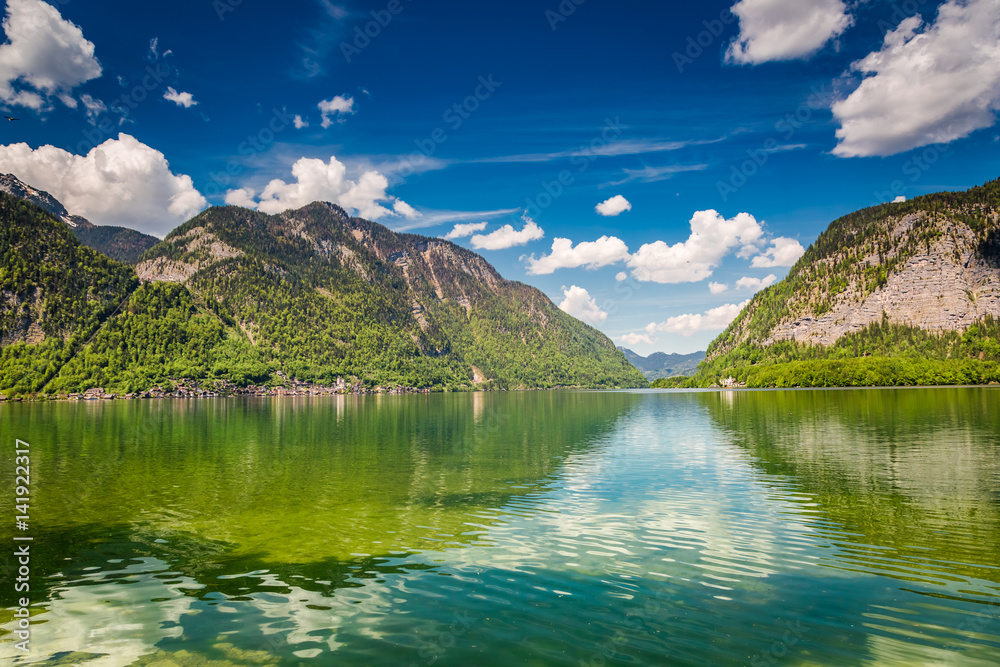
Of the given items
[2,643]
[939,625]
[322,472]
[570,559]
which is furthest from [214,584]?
[322,472]

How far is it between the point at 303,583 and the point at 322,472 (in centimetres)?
2290

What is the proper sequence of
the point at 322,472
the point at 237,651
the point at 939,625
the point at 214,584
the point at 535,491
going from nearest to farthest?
1. the point at 237,651
2. the point at 939,625
3. the point at 214,584
4. the point at 535,491
5. the point at 322,472

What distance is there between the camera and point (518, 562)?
1772cm

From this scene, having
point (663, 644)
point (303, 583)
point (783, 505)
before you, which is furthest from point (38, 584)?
point (783, 505)

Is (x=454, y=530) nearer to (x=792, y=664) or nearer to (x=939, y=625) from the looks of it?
(x=792, y=664)

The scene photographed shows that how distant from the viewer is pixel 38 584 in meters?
16.0

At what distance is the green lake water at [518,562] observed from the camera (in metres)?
11.8

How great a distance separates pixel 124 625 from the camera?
43.0ft

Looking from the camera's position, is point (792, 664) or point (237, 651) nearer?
point (792, 664)

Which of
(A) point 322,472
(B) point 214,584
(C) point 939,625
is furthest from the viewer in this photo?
(A) point 322,472

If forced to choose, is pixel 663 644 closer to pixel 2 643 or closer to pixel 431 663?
pixel 431 663

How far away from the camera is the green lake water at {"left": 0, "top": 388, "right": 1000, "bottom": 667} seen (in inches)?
466

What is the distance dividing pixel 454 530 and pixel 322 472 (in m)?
19.2

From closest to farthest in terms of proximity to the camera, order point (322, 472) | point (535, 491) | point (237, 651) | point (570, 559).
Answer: point (237, 651) < point (570, 559) < point (535, 491) < point (322, 472)
